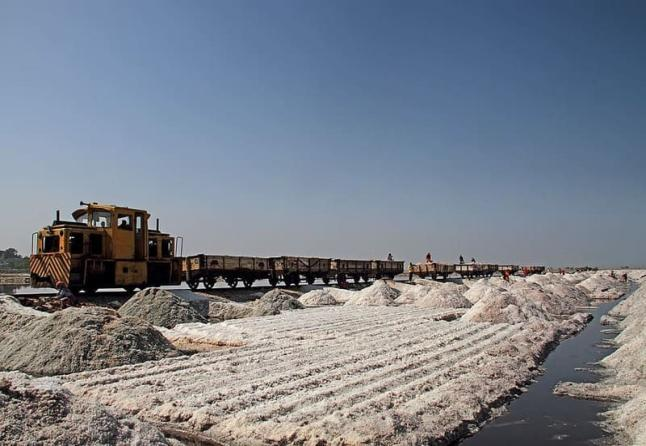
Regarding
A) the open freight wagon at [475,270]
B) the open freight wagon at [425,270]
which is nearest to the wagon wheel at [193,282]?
the open freight wagon at [425,270]

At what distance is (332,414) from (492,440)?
1506mm

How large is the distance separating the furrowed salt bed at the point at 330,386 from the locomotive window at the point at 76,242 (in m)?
6.86

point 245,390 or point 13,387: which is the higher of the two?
point 13,387

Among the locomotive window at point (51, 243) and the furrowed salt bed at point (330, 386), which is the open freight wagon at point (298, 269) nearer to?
the locomotive window at point (51, 243)

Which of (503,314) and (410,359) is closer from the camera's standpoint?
(410,359)

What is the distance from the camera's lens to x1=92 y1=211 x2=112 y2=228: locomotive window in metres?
15.3

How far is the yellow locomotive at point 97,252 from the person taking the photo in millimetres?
14492

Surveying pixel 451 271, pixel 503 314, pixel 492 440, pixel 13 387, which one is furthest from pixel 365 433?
pixel 451 271

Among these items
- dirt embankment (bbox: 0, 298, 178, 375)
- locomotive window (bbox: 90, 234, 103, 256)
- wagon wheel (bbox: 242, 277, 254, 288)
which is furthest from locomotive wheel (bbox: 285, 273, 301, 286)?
dirt embankment (bbox: 0, 298, 178, 375)

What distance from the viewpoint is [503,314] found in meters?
12.9

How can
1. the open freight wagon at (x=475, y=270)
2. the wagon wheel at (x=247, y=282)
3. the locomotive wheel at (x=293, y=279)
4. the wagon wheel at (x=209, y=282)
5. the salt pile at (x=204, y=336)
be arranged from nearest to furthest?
the salt pile at (x=204, y=336), the wagon wheel at (x=209, y=282), the wagon wheel at (x=247, y=282), the locomotive wheel at (x=293, y=279), the open freight wagon at (x=475, y=270)

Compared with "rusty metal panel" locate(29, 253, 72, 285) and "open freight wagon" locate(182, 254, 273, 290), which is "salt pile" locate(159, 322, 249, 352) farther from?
"open freight wagon" locate(182, 254, 273, 290)

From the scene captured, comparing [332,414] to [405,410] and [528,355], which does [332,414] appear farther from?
[528,355]

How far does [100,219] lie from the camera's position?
607 inches
